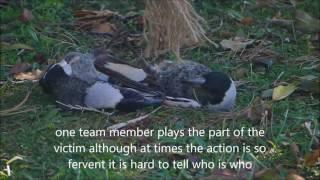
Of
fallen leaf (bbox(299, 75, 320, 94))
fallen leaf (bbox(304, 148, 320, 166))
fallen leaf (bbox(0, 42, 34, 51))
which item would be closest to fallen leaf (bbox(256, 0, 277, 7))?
fallen leaf (bbox(299, 75, 320, 94))

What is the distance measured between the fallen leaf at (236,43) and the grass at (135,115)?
0.14ft

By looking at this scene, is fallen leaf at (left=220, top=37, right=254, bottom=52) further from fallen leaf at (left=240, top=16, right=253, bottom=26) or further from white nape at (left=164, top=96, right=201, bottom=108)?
white nape at (left=164, top=96, right=201, bottom=108)

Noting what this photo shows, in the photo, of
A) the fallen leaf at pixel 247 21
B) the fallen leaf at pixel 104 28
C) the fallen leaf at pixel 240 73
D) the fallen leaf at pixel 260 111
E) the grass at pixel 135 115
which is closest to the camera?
the grass at pixel 135 115

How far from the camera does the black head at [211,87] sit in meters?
2.14

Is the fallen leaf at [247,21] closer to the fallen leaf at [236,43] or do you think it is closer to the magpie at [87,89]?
the fallen leaf at [236,43]

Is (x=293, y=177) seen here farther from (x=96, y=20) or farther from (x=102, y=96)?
(x=96, y=20)

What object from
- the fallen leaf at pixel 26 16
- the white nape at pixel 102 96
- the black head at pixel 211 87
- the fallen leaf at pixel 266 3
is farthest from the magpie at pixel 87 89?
the fallen leaf at pixel 266 3

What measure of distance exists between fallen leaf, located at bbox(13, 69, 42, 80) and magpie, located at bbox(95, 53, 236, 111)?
267 millimetres

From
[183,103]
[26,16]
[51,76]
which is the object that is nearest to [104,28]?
[26,16]

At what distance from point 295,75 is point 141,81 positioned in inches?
20.3

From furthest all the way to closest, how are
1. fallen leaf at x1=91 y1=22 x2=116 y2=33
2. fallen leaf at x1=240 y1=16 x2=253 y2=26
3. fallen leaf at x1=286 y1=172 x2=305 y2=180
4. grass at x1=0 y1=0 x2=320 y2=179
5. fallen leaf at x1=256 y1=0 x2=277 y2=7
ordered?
1. fallen leaf at x1=256 y1=0 x2=277 y2=7
2. fallen leaf at x1=240 y1=16 x2=253 y2=26
3. fallen leaf at x1=91 y1=22 x2=116 y2=33
4. grass at x1=0 y1=0 x2=320 y2=179
5. fallen leaf at x1=286 y1=172 x2=305 y2=180

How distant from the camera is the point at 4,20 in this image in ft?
9.61

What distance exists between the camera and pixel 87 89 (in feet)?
7.07

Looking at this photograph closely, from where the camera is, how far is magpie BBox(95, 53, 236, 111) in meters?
2.16
